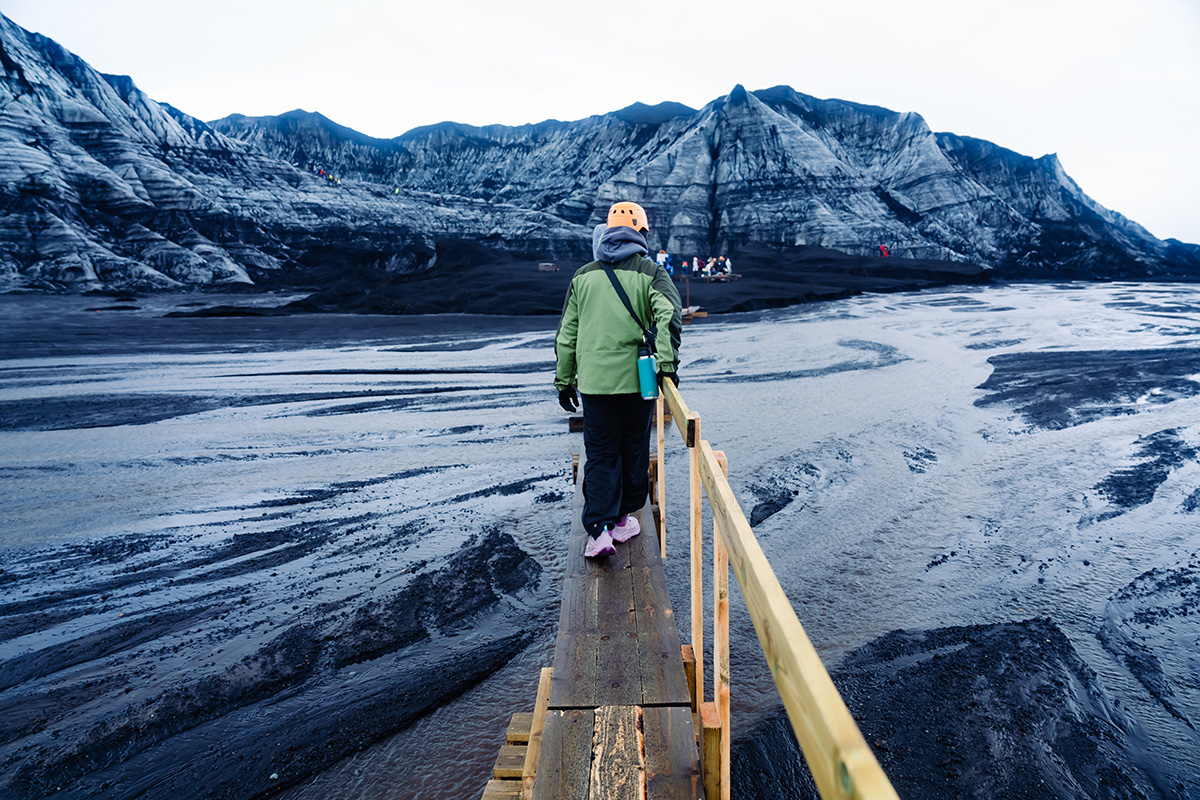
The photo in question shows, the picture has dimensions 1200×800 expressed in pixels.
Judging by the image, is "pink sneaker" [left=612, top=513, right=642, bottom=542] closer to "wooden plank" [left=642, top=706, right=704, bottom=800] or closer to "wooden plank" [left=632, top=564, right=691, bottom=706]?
"wooden plank" [left=632, top=564, right=691, bottom=706]

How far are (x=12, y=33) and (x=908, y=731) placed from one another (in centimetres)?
7142

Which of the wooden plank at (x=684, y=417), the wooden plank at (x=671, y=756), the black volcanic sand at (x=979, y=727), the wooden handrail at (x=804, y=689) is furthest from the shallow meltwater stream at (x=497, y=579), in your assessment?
the wooden handrail at (x=804, y=689)

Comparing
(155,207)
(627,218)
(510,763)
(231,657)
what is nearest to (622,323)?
(627,218)

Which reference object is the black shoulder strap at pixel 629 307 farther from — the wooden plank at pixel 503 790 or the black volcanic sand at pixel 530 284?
the black volcanic sand at pixel 530 284

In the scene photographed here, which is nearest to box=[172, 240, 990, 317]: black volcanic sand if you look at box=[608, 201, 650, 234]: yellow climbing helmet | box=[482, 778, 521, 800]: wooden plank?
box=[608, 201, 650, 234]: yellow climbing helmet

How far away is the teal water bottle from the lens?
344 cm

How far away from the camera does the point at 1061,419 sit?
856 cm

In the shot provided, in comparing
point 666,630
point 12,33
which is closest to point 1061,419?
point 666,630

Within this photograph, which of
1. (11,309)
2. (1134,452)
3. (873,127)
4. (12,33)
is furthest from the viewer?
(873,127)

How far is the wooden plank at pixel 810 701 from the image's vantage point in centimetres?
78

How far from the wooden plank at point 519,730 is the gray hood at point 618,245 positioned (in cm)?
230

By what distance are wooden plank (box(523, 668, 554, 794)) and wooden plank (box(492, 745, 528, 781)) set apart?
76 mm

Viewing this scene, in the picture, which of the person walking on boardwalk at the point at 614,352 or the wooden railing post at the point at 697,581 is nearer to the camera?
the wooden railing post at the point at 697,581

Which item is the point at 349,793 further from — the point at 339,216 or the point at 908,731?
the point at 339,216
